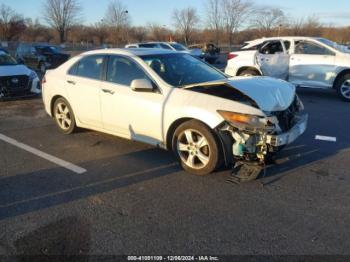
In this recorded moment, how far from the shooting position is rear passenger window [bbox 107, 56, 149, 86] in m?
5.55

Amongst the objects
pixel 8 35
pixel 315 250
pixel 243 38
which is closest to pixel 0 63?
pixel 315 250

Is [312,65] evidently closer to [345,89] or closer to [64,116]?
[345,89]

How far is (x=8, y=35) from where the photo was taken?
6956 cm

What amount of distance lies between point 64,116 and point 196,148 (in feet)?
10.4

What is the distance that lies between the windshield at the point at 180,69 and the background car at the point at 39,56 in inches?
669

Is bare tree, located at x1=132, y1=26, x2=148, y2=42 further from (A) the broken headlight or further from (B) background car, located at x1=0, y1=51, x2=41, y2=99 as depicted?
(A) the broken headlight

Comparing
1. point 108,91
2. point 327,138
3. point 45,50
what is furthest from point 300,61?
point 45,50

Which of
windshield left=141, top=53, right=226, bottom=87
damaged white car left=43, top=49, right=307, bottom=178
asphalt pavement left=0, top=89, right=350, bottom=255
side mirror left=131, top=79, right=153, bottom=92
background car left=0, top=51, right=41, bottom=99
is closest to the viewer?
asphalt pavement left=0, top=89, right=350, bottom=255

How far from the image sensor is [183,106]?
15.9ft

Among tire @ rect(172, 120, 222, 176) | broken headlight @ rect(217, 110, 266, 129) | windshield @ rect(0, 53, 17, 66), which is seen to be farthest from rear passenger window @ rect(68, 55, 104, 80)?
windshield @ rect(0, 53, 17, 66)

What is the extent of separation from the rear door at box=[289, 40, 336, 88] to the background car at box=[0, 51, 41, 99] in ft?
25.7

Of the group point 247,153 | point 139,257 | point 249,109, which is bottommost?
point 139,257

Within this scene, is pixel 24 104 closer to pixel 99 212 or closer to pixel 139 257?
pixel 99 212

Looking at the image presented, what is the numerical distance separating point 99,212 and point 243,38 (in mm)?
63749
